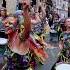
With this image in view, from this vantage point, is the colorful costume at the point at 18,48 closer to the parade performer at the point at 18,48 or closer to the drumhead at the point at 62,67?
the parade performer at the point at 18,48

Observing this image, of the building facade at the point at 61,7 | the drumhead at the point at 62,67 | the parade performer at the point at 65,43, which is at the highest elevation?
the parade performer at the point at 65,43

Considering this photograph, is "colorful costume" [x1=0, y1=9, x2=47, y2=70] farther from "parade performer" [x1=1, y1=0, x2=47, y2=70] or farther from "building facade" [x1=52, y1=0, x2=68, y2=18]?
"building facade" [x1=52, y1=0, x2=68, y2=18]

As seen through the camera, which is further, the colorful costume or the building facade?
the building facade

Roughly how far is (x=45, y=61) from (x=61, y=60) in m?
4.07

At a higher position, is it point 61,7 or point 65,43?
point 65,43

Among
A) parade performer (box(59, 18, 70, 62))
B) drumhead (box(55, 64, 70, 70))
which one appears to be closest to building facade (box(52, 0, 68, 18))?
parade performer (box(59, 18, 70, 62))

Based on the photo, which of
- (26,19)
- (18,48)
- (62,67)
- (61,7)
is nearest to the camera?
(62,67)

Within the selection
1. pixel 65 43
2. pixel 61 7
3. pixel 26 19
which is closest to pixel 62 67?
pixel 65 43

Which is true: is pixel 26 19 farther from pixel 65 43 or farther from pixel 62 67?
pixel 62 67

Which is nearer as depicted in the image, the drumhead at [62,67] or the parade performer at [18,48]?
the drumhead at [62,67]

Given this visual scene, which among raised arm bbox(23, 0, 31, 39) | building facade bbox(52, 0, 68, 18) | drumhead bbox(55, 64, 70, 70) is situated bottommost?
building facade bbox(52, 0, 68, 18)

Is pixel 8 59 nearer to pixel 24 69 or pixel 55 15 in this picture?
pixel 24 69

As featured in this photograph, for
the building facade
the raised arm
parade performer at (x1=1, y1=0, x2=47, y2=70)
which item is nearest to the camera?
the raised arm

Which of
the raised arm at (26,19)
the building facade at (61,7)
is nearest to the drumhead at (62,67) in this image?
the raised arm at (26,19)
